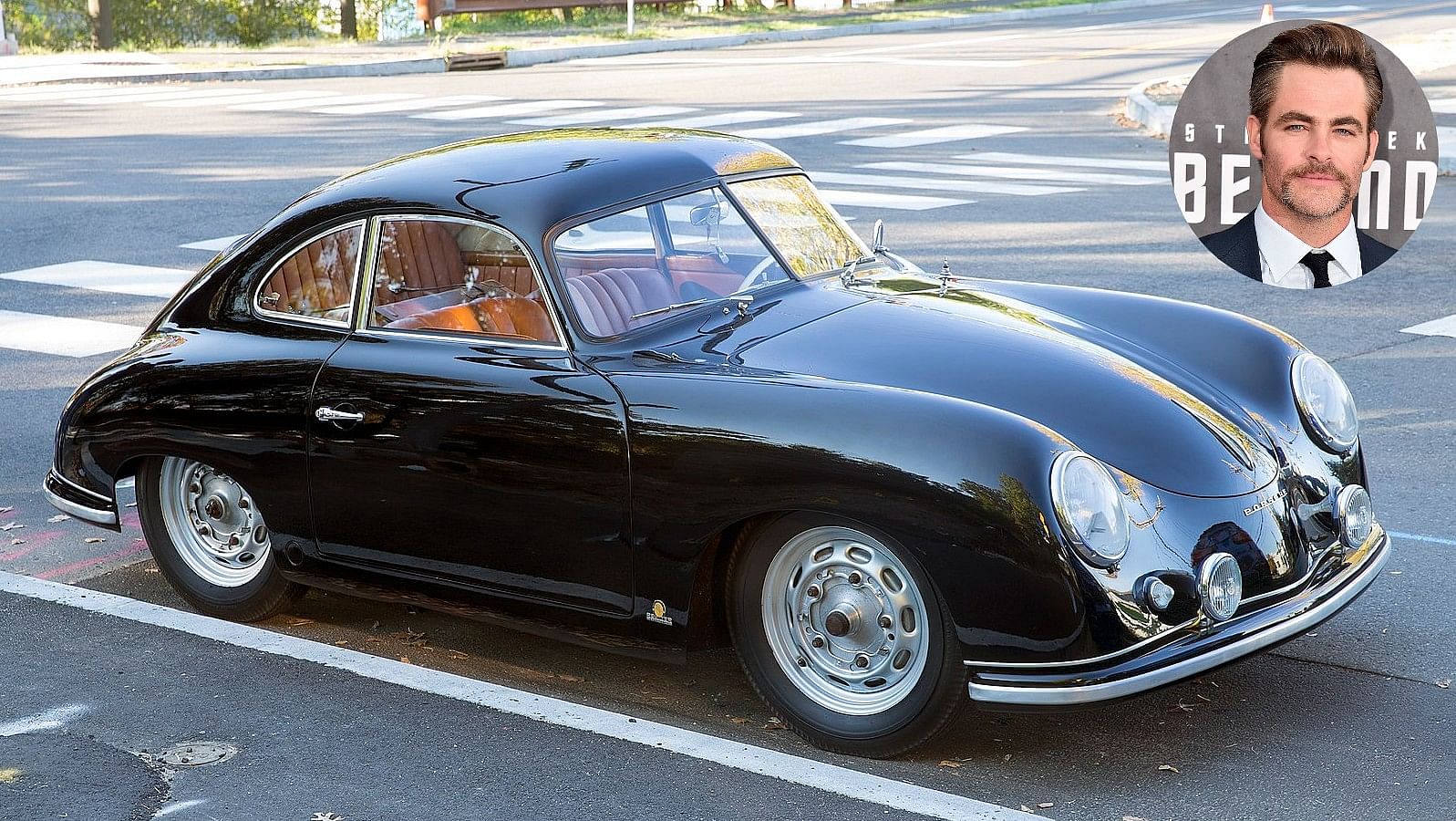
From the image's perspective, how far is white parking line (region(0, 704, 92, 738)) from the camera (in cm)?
464

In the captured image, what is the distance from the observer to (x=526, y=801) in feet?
13.6

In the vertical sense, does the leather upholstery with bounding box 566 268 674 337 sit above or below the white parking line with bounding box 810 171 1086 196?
above

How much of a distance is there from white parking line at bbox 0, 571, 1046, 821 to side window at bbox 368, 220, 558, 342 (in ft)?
3.38

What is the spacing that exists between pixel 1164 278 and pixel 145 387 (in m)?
6.89

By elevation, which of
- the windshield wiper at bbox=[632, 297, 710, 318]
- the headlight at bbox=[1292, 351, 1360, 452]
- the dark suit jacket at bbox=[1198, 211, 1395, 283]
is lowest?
the dark suit jacket at bbox=[1198, 211, 1395, 283]

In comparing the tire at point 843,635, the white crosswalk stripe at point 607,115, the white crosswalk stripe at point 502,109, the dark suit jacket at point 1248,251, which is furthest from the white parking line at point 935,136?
the tire at point 843,635

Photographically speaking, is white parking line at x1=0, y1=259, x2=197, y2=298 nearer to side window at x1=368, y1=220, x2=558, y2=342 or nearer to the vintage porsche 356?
the vintage porsche 356

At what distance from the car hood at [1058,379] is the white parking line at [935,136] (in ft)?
41.9

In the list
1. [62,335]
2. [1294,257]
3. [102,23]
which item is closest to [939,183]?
[1294,257]

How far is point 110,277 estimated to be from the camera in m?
11.5

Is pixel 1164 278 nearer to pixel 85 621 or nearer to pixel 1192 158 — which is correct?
pixel 1192 158

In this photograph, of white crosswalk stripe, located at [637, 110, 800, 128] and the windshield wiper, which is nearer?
the windshield wiper

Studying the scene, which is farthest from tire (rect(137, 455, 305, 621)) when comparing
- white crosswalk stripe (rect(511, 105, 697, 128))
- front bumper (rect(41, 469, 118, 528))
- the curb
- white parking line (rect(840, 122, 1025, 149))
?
the curb

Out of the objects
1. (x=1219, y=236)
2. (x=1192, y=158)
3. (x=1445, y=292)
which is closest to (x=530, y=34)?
(x=1192, y=158)
